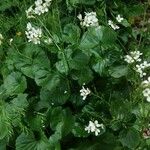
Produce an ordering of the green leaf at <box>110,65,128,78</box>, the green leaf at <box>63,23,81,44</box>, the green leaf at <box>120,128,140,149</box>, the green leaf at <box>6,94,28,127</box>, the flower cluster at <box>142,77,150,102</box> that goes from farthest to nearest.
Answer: the green leaf at <box>63,23,81,44</box> < the green leaf at <box>6,94,28,127</box> < the green leaf at <box>110,65,128,78</box> < the green leaf at <box>120,128,140,149</box> < the flower cluster at <box>142,77,150,102</box>

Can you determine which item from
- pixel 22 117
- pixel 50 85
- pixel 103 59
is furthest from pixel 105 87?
pixel 22 117

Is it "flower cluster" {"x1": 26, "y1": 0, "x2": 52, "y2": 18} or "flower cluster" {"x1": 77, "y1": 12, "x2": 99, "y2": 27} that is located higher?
"flower cluster" {"x1": 26, "y1": 0, "x2": 52, "y2": 18}

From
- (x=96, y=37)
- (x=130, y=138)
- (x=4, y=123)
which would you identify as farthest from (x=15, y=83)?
(x=130, y=138)

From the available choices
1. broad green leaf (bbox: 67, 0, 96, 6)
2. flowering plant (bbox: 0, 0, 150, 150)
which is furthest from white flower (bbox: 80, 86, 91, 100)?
broad green leaf (bbox: 67, 0, 96, 6)

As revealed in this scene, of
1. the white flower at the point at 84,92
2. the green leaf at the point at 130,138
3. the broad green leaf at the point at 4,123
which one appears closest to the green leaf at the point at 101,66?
the white flower at the point at 84,92

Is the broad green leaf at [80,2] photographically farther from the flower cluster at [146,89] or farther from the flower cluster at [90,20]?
the flower cluster at [146,89]

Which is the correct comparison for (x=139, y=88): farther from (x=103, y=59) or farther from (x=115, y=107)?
(x=103, y=59)

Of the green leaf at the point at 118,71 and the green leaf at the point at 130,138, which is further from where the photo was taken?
the green leaf at the point at 118,71

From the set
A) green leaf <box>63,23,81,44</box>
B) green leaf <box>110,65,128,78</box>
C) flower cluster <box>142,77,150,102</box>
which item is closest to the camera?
flower cluster <box>142,77,150,102</box>

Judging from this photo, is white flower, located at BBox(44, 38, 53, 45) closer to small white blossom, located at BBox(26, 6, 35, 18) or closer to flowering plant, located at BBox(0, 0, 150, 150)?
flowering plant, located at BBox(0, 0, 150, 150)
